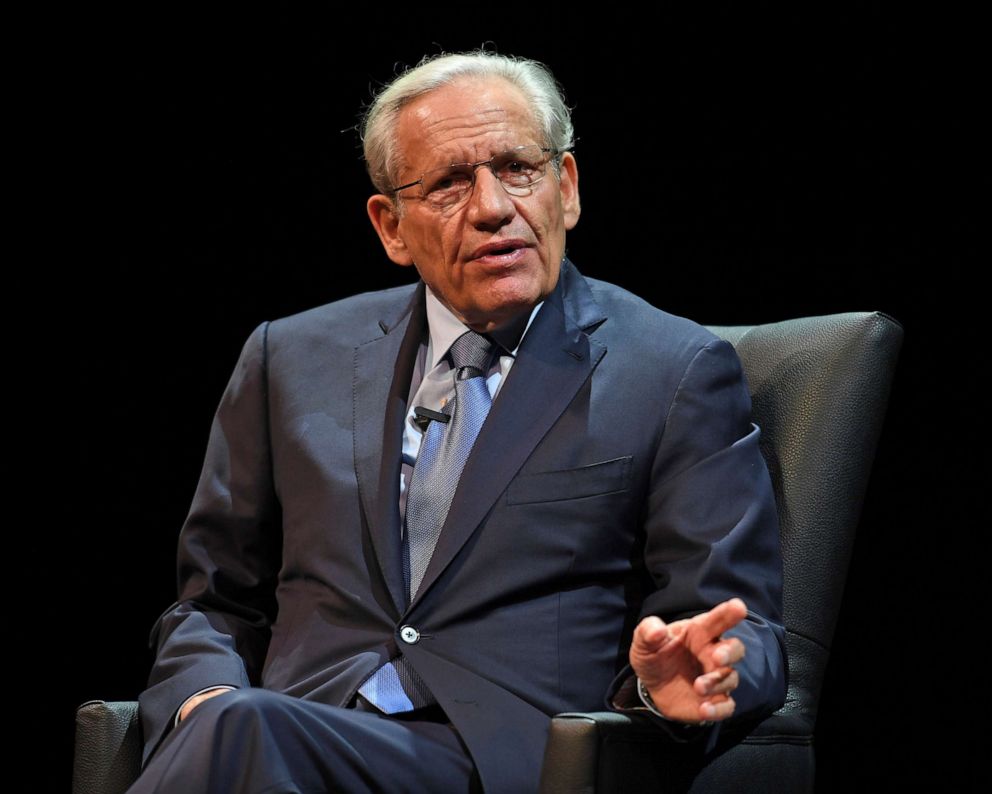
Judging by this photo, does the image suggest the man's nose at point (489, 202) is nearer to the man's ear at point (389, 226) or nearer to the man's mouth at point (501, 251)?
the man's mouth at point (501, 251)

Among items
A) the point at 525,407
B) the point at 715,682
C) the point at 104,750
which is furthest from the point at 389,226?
the point at 715,682

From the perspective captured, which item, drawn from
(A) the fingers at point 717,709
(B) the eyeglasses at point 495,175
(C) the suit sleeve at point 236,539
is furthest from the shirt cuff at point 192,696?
(B) the eyeglasses at point 495,175

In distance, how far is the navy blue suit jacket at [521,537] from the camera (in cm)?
212

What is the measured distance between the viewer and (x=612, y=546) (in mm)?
2217

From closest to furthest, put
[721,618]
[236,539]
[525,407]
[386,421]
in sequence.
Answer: [721,618]
[525,407]
[386,421]
[236,539]

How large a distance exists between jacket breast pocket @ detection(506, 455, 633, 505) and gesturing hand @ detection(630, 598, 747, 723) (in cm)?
40

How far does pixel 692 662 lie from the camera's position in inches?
72.6

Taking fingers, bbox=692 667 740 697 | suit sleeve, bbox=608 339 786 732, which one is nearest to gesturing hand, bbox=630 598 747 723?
fingers, bbox=692 667 740 697

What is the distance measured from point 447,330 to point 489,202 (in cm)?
26

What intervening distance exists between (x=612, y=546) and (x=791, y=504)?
1.05 ft

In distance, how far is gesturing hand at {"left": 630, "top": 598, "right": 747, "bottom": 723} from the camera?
69.4 inches

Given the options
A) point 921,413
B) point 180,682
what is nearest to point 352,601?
point 180,682

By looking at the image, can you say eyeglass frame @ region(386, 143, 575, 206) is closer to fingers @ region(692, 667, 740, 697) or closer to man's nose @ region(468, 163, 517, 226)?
man's nose @ region(468, 163, 517, 226)

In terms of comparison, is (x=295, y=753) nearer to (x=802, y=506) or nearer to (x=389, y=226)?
(x=802, y=506)
